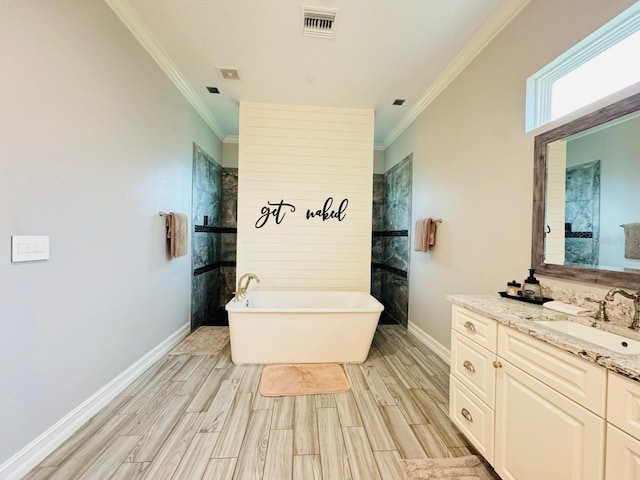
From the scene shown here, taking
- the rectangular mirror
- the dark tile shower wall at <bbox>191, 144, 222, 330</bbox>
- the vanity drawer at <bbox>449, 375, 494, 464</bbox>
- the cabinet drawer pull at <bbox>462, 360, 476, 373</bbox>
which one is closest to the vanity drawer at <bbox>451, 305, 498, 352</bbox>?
the cabinet drawer pull at <bbox>462, 360, 476, 373</bbox>

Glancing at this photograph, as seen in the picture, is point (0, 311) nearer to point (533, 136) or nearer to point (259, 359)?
point (259, 359)

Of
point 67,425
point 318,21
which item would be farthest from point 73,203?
point 318,21

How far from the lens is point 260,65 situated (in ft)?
8.52

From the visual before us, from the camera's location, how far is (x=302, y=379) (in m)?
2.25

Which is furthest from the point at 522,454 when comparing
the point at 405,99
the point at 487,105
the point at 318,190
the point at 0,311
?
the point at 405,99

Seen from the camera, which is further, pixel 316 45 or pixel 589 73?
pixel 316 45

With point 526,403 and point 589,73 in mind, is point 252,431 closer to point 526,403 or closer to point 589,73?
point 526,403

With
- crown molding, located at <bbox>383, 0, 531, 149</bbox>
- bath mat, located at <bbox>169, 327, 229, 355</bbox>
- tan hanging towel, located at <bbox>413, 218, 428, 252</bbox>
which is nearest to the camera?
crown molding, located at <bbox>383, 0, 531, 149</bbox>

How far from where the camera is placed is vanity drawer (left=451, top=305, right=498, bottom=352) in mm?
1348

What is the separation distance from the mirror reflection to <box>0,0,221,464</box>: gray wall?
2.97 metres

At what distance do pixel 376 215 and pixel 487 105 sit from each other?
277cm

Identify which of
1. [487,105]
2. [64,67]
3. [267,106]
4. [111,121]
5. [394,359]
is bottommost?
[394,359]

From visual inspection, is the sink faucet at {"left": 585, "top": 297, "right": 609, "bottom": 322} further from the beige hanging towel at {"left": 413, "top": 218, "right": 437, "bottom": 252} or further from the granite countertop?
the beige hanging towel at {"left": 413, "top": 218, "right": 437, "bottom": 252}

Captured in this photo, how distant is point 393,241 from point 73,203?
378cm
